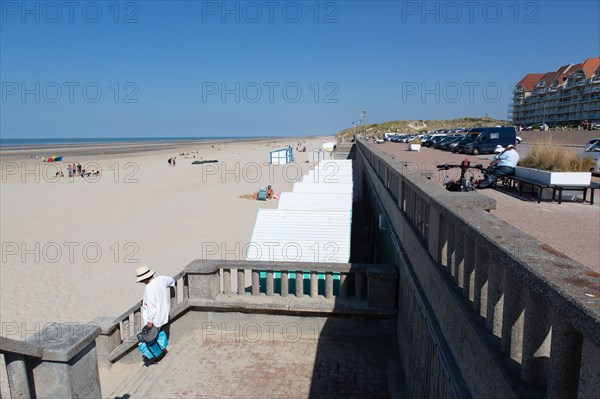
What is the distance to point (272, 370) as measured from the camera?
6.00 m

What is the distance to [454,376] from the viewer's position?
2.89 meters

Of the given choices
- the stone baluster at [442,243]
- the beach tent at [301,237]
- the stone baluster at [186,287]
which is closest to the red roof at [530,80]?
the beach tent at [301,237]

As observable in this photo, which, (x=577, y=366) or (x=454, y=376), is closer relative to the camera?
(x=577, y=366)

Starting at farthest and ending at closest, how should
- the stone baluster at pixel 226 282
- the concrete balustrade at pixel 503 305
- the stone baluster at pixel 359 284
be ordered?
the stone baluster at pixel 226 282 → the stone baluster at pixel 359 284 → the concrete balustrade at pixel 503 305

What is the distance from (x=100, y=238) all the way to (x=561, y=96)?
111 m

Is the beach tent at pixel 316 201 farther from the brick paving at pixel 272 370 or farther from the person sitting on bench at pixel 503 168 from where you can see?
the brick paving at pixel 272 370

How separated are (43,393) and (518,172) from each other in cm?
1097

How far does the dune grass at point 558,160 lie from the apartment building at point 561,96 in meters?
88.3

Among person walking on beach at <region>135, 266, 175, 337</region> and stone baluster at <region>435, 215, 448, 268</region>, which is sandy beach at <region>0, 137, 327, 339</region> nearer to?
person walking on beach at <region>135, 266, 175, 337</region>

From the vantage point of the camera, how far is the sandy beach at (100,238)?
10.7 m

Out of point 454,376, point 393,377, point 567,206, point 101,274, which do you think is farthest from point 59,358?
point 101,274

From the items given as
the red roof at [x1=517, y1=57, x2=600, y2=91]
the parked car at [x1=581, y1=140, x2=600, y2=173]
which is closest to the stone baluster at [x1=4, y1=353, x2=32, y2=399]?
the parked car at [x1=581, y1=140, x2=600, y2=173]

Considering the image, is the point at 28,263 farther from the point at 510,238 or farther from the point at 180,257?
the point at 510,238

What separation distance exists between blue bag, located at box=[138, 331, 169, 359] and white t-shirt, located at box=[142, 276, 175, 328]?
0.20 m
